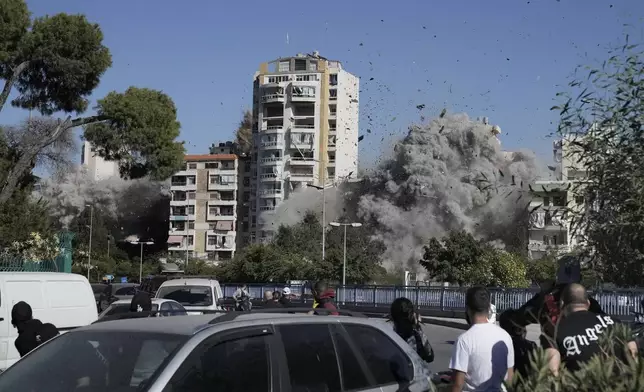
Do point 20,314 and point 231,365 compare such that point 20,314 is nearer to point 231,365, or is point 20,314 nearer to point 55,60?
point 231,365

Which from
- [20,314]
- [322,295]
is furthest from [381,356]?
[322,295]

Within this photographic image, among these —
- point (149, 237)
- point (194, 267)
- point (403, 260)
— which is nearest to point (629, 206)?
point (194, 267)

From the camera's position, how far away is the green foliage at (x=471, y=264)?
59.3 meters

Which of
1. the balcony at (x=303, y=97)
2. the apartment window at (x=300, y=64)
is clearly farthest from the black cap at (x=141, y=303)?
the apartment window at (x=300, y=64)

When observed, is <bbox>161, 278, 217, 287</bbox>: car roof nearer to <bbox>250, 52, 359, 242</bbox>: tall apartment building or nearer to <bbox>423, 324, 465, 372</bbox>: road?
<bbox>423, 324, 465, 372</bbox>: road

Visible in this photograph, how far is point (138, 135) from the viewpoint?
26.9 metres

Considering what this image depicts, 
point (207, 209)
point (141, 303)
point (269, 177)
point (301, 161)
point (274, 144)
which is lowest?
point (141, 303)

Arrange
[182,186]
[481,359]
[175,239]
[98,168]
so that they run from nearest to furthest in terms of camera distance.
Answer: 1. [481,359]
2. [175,239]
3. [182,186]
4. [98,168]

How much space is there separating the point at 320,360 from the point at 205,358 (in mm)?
971

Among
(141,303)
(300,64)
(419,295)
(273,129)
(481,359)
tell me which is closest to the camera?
(481,359)

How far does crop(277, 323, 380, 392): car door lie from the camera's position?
5332 millimetres

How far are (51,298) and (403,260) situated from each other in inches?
3512

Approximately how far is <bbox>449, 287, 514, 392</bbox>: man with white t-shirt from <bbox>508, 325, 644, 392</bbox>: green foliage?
162 cm

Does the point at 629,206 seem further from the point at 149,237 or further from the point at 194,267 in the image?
the point at 149,237
